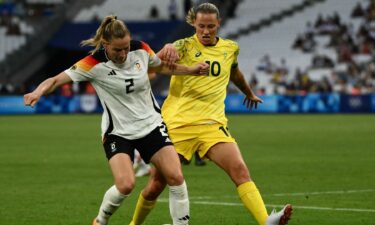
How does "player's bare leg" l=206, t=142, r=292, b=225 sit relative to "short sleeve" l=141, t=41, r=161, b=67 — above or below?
below

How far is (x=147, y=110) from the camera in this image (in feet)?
33.0

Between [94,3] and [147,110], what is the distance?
45603mm

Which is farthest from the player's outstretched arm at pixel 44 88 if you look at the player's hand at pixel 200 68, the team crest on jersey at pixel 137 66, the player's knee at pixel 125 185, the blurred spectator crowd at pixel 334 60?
the blurred spectator crowd at pixel 334 60

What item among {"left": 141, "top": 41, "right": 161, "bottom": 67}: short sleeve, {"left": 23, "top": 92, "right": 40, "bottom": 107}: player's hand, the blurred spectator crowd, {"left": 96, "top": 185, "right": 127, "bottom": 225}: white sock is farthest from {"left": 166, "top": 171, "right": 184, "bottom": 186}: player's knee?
the blurred spectator crowd

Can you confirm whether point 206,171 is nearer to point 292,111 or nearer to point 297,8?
point 292,111

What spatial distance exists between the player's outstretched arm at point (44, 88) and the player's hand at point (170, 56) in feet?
3.63

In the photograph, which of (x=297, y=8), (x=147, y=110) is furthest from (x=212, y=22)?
(x=297, y=8)

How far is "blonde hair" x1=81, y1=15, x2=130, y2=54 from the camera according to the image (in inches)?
379

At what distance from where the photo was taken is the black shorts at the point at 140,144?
9.93 meters

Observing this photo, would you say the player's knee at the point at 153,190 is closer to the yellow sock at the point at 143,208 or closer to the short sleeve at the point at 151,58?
the yellow sock at the point at 143,208

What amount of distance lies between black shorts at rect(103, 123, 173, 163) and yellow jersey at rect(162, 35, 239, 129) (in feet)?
2.55

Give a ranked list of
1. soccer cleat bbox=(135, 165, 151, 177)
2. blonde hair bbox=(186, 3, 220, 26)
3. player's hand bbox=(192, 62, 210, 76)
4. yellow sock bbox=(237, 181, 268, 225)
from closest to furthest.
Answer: yellow sock bbox=(237, 181, 268, 225) < player's hand bbox=(192, 62, 210, 76) < blonde hair bbox=(186, 3, 220, 26) < soccer cleat bbox=(135, 165, 151, 177)

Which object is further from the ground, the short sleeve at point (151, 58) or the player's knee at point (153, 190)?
the short sleeve at point (151, 58)

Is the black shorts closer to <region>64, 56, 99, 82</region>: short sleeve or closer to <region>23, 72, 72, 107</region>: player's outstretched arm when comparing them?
<region>64, 56, 99, 82</region>: short sleeve
